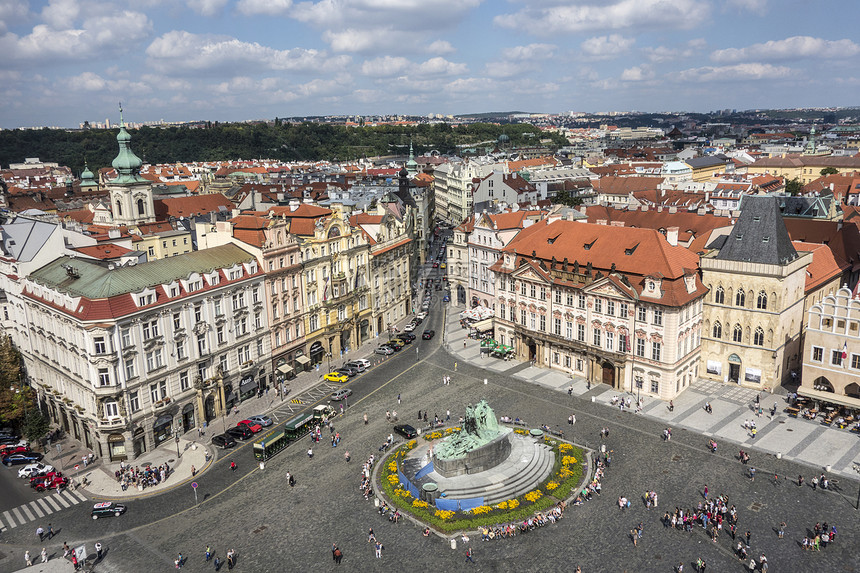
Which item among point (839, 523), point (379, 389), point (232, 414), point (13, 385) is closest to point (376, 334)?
point (379, 389)

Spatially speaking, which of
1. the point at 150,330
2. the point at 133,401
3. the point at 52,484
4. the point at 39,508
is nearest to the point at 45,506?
the point at 39,508

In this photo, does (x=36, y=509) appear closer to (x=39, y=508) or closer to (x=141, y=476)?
(x=39, y=508)

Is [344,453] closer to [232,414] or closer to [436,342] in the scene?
[232,414]

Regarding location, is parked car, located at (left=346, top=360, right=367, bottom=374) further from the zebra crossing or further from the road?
the zebra crossing

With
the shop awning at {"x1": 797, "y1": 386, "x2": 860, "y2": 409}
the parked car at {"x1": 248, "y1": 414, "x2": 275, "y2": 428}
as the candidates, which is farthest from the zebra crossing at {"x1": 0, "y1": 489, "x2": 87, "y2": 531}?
the shop awning at {"x1": 797, "y1": 386, "x2": 860, "y2": 409}

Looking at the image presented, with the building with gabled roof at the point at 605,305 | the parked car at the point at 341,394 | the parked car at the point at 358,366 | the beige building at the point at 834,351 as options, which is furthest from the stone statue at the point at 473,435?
the beige building at the point at 834,351

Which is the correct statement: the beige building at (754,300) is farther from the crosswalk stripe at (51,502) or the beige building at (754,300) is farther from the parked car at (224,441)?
the crosswalk stripe at (51,502)
